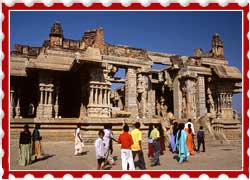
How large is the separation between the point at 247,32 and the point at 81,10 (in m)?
4.88

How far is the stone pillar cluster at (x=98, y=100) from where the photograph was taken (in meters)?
16.9

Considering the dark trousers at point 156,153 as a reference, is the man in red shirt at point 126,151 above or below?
above

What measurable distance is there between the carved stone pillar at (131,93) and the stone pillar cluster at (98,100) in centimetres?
531

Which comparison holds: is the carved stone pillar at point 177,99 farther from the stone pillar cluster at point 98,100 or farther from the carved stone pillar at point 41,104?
the carved stone pillar at point 41,104

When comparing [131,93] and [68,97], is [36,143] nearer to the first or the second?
[131,93]

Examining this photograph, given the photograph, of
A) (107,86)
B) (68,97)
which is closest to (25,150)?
(107,86)

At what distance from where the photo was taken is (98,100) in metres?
17.2

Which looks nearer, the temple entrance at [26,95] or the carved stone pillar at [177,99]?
the temple entrance at [26,95]

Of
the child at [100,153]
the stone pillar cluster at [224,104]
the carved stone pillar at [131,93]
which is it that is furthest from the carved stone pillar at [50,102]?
the stone pillar cluster at [224,104]

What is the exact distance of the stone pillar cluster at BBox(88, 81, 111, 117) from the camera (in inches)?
664

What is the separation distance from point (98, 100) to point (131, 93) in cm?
608

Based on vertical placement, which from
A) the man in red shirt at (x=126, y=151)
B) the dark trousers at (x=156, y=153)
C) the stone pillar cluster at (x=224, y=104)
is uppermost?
the stone pillar cluster at (x=224, y=104)

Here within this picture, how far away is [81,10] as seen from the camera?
318 inches

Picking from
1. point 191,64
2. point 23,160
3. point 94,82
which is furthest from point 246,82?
point 191,64
